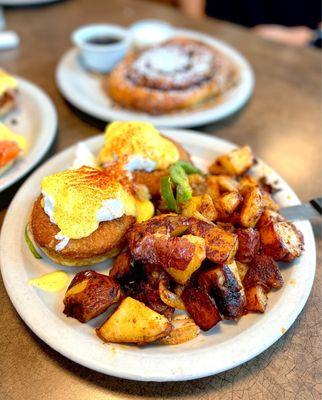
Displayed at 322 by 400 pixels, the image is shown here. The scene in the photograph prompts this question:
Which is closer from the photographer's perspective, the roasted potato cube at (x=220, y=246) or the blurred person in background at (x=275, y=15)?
the roasted potato cube at (x=220, y=246)

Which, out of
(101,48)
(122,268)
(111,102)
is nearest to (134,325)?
(122,268)

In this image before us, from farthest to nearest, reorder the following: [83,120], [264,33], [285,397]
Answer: [264,33] < [83,120] < [285,397]

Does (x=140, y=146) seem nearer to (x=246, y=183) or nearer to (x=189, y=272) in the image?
(x=246, y=183)

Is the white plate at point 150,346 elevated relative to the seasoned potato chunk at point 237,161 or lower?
lower

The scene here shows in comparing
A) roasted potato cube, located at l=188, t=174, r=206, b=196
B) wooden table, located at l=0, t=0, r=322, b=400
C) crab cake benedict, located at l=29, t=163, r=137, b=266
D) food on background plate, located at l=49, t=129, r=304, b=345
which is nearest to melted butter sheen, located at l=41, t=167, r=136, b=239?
crab cake benedict, located at l=29, t=163, r=137, b=266

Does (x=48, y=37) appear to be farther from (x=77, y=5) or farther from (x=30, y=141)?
(x=30, y=141)

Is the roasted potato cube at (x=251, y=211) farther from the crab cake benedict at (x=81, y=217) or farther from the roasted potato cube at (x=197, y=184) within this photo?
the crab cake benedict at (x=81, y=217)

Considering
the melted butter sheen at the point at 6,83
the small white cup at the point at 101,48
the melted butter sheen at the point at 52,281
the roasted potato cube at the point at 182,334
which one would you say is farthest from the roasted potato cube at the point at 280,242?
the small white cup at the point at 101,48

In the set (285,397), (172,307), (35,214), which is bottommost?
(285,397)

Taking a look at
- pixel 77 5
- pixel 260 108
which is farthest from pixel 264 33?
pixel 77 5
